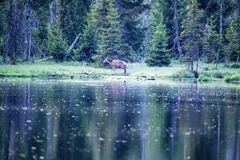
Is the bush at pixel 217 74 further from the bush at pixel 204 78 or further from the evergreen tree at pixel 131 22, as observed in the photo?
the evergreen tree at pixel 131 22

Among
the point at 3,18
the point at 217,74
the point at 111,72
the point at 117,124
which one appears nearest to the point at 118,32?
the point at 111,72

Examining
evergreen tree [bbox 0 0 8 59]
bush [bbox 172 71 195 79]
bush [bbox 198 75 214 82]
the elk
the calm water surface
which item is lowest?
the calm water surface

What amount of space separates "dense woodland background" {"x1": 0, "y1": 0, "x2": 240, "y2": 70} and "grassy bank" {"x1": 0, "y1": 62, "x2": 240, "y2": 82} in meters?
1.85

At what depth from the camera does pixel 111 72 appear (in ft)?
251

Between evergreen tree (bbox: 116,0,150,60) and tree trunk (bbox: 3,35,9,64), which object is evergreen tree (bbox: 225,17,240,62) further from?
tree trunk (bbox: 3,35,9,64)

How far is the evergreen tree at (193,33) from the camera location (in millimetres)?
74125

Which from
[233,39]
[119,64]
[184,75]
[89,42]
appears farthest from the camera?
[89,42]

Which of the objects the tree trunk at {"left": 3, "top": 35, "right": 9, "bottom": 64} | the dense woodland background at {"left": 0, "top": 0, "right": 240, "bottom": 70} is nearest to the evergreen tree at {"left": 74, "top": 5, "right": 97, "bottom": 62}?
the dense woodland background at {"left": 0, "top": 0, "right": 240, "bottom": 70}

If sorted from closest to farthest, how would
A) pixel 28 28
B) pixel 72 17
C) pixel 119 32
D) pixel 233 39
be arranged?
pixel 233 39 → pixel 119 32 → pixel 28 28 → pixel 72 17

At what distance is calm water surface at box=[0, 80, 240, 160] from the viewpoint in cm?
2538

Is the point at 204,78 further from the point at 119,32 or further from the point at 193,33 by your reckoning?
the point at 119,32

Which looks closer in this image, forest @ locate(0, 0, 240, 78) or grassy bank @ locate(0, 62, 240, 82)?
grassy bank @ locate(0, 62, 240, 82)

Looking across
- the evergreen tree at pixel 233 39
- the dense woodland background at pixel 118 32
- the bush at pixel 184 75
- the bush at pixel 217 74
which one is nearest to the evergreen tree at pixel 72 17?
the dense woodland background at pixel 118 32

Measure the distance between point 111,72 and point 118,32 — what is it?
22.4 feet
